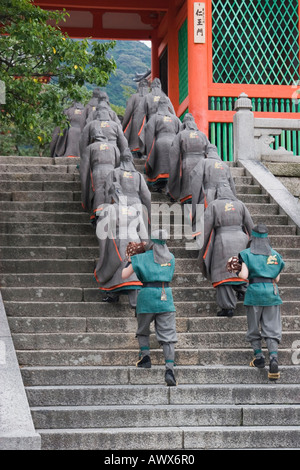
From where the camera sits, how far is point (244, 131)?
1437cm

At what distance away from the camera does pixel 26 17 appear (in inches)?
416

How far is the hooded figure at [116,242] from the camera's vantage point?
963 cm

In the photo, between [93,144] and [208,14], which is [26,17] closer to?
[93,144]

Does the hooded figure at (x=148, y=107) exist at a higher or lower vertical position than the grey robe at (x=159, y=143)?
higher

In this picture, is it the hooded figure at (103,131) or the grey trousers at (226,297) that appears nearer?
the grey trousers at (226,297)

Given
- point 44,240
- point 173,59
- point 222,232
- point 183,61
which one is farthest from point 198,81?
point 222,232

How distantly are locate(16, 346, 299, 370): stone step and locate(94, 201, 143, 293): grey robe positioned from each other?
1049 millimetres

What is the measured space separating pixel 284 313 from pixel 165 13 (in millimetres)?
11769

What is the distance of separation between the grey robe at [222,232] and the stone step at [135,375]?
5.84ft

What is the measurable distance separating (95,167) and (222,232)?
265 centimetres

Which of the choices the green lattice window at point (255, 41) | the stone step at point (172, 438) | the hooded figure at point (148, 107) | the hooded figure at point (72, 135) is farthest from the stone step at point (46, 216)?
the green lattice window at point (255, 41)

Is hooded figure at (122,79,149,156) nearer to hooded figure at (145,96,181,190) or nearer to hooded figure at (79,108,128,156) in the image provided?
hooded figure at (145,96,181,190)

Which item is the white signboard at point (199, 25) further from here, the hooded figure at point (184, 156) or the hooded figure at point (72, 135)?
the hooded figure at point (184, 156)

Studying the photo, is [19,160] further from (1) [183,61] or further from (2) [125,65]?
(2) [125,65]
